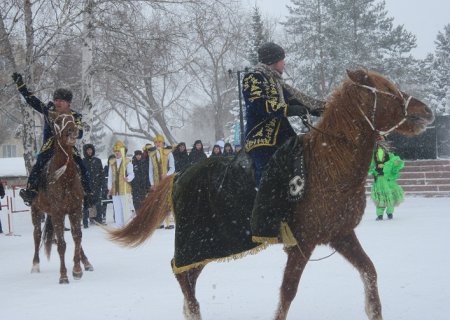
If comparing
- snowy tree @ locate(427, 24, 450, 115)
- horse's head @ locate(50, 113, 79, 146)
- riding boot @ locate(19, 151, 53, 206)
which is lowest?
riding boot @ locate(19, 151, 53, 206)

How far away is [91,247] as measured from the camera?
1186 centimetres

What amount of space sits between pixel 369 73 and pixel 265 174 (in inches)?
49.8

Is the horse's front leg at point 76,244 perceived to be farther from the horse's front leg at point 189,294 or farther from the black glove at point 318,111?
the black glove at point 318,111

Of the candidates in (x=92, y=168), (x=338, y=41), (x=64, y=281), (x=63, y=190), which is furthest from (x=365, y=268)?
(x=338, y=41)

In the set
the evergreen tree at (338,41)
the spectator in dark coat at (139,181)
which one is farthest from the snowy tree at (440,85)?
the spectator in dark coat at (139,181)

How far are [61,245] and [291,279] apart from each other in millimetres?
4491

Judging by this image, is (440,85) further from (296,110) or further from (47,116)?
(296,110)

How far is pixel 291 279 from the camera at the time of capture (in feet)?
16.0

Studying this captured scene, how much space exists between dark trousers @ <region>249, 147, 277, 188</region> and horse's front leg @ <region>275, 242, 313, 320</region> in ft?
2.58

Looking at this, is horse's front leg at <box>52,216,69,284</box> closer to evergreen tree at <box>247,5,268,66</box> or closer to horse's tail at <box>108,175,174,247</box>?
horse's tail at <box>108,175,174,247</box>

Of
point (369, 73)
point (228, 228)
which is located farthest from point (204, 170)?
point (369, 73)

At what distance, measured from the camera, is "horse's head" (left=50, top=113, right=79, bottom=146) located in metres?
7.99

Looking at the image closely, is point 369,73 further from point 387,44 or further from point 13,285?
point 387,44

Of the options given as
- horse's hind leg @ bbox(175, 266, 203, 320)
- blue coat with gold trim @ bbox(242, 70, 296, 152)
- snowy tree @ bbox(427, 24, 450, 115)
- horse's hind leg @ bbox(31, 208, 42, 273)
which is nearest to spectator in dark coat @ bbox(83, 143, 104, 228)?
horse's hind leg @ bbox(31, 208, 42, 273)
